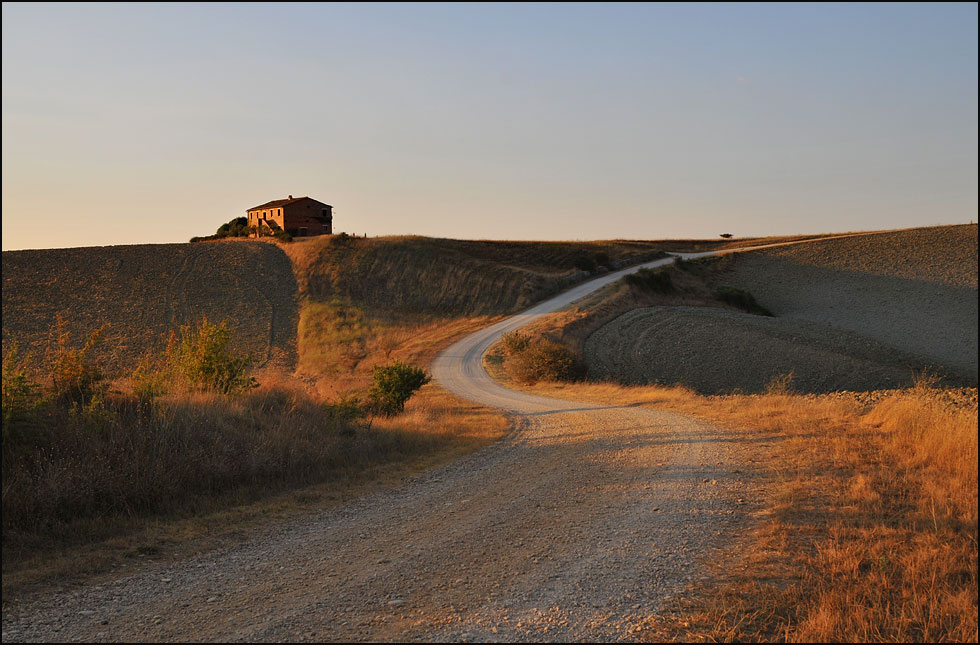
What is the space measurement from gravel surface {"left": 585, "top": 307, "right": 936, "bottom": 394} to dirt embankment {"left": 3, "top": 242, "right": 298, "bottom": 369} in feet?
67.6

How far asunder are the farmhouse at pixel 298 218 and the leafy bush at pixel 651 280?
3473cm

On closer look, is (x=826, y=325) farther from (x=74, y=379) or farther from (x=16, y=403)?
(x=16, y=403)

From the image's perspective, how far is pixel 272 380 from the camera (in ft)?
50.7

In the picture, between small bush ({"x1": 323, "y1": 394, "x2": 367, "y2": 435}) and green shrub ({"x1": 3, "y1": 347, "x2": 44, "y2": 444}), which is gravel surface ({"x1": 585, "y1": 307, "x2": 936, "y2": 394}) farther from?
green shrub ({"x1": 3, "y1": 347, "x2": 44, "y2": 444})

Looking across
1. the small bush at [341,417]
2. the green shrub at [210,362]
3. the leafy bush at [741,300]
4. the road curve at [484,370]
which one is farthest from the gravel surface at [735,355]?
the green shrub at [210,362]

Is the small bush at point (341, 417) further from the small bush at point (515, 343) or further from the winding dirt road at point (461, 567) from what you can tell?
the small bush at point (515, 343)

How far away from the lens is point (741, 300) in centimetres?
5584

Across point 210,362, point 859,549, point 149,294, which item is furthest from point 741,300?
point 859,549

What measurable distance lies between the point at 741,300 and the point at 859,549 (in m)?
52.6

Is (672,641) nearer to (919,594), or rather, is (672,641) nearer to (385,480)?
(919,594)

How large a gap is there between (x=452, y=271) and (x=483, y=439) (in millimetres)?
45108

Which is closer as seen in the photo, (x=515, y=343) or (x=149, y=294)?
(x=515, y=343)

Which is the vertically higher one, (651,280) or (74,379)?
(651,280)

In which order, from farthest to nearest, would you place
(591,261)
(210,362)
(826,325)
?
(591,261) → (826,325) → (210,362)
